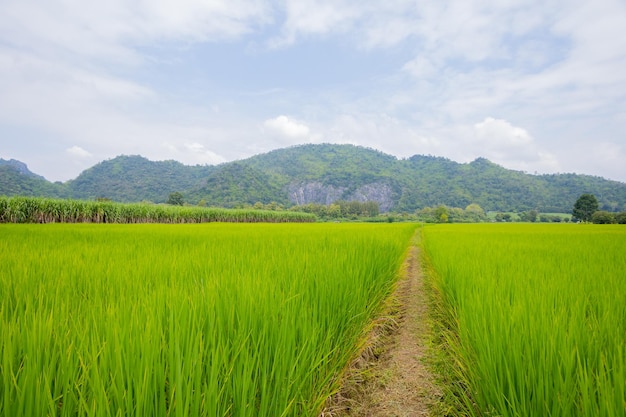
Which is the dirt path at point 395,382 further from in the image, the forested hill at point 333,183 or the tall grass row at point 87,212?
the forested hill at point 333,183

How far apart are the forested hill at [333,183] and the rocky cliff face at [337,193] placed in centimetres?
39

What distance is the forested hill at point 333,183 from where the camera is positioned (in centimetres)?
8038

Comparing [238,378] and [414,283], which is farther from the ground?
[238,378]

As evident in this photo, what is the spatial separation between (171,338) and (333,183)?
419 ft

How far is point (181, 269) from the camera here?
2512 millimetres

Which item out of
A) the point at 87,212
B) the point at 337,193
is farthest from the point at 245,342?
the point at 337,193

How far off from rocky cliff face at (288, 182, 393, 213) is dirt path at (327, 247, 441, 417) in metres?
110

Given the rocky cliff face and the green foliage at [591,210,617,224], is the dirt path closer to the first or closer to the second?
the green foliage at [591,210,617,224]

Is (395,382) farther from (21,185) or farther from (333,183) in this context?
(333,183)

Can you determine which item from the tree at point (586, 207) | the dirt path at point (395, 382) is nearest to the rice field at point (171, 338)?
the dirt path at point (395, 382)

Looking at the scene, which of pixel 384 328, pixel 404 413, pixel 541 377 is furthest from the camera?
pixel 384 328

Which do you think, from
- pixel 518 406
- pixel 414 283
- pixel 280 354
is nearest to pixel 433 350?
pixel 518 406

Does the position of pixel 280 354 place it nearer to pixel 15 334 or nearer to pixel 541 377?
pixel 15 334

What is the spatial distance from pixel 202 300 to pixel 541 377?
145cm
